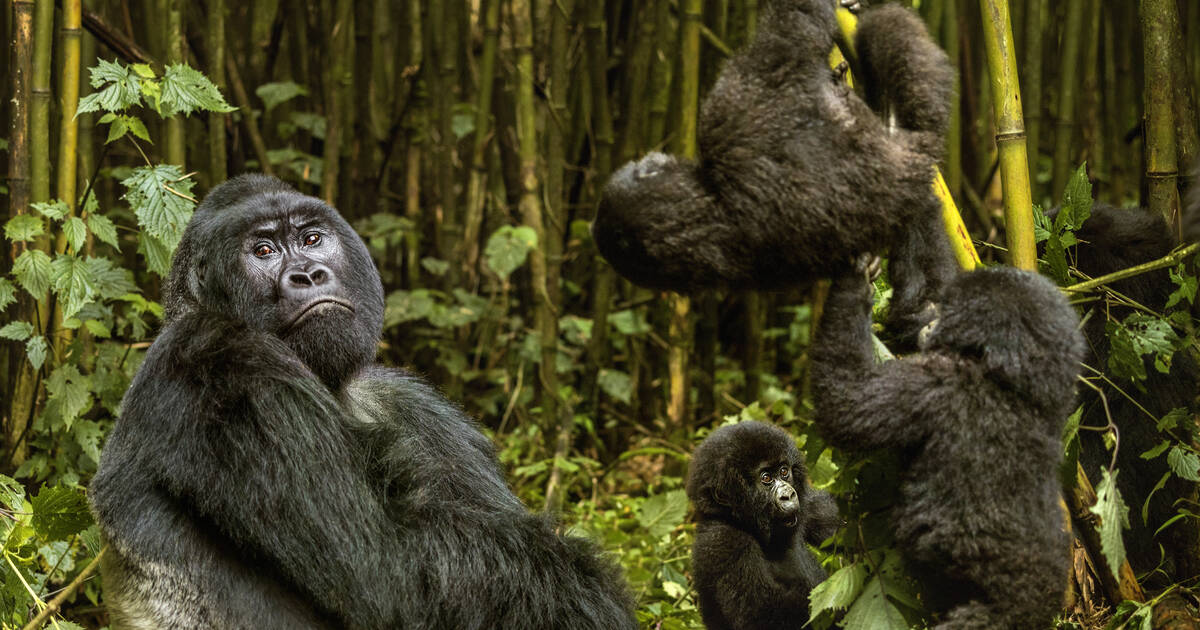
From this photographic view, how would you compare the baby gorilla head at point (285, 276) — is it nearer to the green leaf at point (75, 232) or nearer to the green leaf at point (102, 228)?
the green leaf at point (75, 232)

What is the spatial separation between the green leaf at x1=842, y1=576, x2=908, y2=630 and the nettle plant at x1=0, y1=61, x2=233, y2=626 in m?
1.90

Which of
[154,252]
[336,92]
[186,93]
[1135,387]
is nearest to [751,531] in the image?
[1135,387]

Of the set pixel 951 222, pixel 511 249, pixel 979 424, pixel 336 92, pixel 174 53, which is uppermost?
pixel 336 92

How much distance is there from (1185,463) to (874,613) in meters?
0.85

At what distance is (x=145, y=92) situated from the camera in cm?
324

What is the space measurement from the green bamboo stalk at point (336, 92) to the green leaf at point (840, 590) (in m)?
4.42

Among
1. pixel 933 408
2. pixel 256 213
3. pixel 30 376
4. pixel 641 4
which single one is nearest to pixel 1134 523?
pixel 933 408

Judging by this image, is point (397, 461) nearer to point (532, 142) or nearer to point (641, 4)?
point (532, 142)

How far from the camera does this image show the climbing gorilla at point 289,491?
2.27 m

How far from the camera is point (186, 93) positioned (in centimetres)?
330

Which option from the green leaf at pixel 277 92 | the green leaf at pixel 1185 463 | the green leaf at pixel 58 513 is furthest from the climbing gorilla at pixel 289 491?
the green leaf at pixel 277 92

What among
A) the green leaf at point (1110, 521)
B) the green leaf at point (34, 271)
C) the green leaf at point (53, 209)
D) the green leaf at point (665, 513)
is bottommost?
the green leaf at point (665, 513)

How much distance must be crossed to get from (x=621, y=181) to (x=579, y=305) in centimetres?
565

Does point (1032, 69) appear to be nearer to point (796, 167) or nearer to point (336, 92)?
point (796, 167)
